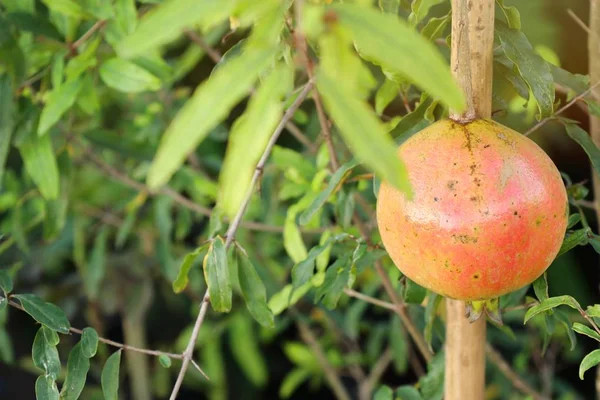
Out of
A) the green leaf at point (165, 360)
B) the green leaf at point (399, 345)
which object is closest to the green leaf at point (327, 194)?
the green leaf at point (165, 360)

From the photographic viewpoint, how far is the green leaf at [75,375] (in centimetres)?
88

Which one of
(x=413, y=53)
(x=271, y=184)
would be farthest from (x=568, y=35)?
(x=413, y=53)

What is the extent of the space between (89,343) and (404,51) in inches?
22.0

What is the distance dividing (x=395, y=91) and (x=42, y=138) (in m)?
0.56

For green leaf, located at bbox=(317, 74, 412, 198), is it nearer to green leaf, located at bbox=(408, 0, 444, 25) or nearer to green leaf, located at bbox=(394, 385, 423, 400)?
green leaf, located at bbox=(408, 0, 444, 25)

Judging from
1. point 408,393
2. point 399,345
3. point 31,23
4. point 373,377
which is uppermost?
point 31,23

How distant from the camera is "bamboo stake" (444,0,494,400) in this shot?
0.76m

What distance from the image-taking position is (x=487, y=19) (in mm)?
781

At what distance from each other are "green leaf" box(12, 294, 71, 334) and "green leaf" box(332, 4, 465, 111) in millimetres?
534

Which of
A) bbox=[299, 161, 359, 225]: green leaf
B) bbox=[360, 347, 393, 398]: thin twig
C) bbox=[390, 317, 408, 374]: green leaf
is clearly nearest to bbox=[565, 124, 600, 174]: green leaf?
bbox=[299, 161, 359, 225]: green leaf

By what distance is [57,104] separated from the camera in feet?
3.66

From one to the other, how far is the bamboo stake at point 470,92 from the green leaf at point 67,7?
1.97ft

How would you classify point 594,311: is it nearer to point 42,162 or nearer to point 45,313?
point 45,313

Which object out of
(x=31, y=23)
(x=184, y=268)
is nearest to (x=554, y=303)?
(x=184, y=268)
